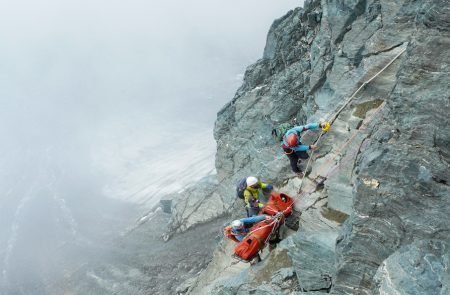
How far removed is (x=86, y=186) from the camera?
95688mm

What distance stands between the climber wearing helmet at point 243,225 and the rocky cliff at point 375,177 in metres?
1.27

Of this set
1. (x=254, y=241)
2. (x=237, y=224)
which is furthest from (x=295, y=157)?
(x=254, y=241)

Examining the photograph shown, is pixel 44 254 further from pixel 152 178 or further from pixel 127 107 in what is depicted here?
pixel 127 107

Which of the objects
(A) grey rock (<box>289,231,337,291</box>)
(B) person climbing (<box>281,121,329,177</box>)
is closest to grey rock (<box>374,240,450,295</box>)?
(A) grey rock (<box>289,231,337,291</box>)

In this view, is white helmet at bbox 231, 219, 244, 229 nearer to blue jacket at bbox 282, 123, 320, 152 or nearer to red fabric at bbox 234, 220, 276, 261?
red fabric at bbox 234, 220, 276, 261

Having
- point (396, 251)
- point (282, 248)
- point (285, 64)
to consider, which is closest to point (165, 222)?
point (285, 64)

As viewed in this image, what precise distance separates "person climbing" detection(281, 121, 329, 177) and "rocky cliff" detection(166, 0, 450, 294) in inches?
20.9

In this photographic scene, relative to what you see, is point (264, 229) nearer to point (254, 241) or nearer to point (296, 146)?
point (254, 241)

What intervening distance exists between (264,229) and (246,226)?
1147 mm

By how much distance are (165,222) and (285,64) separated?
30699 mm

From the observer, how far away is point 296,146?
19.5 m

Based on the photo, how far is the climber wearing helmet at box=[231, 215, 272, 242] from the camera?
17812 mm

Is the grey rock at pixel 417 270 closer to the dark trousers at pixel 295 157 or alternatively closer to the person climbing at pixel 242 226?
the person climbing at pixel 242 226

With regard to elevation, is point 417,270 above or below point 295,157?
below
